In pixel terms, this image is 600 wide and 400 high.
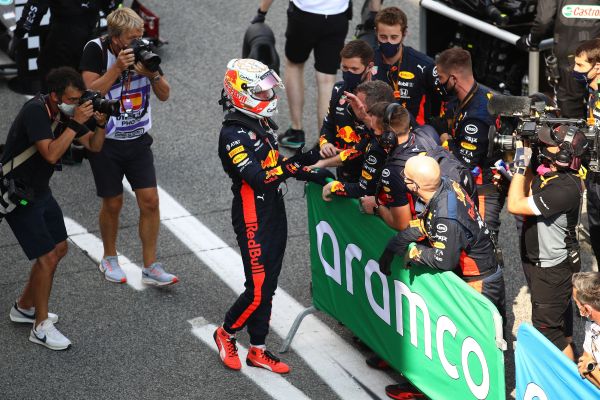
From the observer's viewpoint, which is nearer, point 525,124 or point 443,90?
point 525,124

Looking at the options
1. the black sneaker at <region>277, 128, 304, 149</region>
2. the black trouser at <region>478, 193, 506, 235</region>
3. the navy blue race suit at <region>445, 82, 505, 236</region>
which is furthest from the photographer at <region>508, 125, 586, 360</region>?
the black sneaker at <region>277, 128, 304, 149</region>

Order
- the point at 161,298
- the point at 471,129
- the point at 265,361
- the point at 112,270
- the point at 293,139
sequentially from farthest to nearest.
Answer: the point at 293,139
the point at 112,270
the point at 161,298
the point at 471,129
the point at 265,361

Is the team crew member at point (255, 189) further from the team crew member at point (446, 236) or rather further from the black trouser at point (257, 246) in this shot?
the team crew member at point (446, 236)

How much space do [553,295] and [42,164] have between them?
11.4 feet

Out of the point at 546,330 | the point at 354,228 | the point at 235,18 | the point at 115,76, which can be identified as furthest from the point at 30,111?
the point at 235,18

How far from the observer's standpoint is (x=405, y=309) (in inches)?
233

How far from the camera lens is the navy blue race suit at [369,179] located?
6379mm

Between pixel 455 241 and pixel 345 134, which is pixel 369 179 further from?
pixel 455 241

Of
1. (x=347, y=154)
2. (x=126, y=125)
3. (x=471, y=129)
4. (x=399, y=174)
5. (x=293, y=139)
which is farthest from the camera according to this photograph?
(x=293, y=139)

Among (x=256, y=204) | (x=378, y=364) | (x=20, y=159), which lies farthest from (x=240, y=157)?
(x=378, y=364)

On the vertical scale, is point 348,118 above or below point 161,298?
above

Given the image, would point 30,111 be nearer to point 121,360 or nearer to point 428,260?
point 121,360

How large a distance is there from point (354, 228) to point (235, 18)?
724 centimetres

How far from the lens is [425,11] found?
35.2 feet
